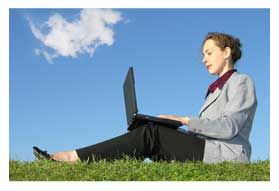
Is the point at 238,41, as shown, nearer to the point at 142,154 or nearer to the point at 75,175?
the point at 142,154

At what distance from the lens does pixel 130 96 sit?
223 inches

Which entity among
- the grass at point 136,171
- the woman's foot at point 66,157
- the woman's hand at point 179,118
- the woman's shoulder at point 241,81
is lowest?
the grass at point 136,171

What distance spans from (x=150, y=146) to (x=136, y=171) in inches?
21.5

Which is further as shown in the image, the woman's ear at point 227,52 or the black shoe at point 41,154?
the woman's ear at point 227,52

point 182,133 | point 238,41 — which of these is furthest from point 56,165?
point 238,41

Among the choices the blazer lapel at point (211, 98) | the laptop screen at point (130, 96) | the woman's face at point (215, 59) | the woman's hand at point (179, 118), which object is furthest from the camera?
the woman's face at point (215, 59)

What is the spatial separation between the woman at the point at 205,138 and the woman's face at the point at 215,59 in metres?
0.18

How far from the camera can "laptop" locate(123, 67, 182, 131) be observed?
5.53 metres

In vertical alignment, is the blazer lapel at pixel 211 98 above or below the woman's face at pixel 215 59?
below

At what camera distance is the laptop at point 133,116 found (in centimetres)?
553

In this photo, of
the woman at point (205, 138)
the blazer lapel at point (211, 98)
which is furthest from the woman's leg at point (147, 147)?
the blazer lapel at point (211, 98)
